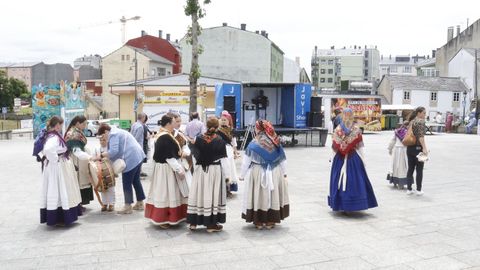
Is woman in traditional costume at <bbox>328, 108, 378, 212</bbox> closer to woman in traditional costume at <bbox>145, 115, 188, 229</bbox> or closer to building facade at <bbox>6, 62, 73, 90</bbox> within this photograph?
woman in traditional costume at <bbox>145, 115, 188, 229</bbox>

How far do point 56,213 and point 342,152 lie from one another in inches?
169

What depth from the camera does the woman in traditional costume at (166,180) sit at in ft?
21.0

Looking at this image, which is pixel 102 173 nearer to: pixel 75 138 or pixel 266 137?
pixel 75 138

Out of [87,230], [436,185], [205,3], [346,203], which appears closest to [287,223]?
[346,203]

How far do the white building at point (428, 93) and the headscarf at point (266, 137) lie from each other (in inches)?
1884

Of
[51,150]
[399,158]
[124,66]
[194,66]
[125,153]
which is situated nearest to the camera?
[51,150]

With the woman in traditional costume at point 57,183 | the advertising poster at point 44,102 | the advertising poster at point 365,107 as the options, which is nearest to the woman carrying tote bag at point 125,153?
the woman in traditional costume at point 57,183

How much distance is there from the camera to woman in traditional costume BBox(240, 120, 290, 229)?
6.46 meters

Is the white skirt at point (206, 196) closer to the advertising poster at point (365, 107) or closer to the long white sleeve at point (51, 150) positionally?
the long white sleeve at point (51, 150)

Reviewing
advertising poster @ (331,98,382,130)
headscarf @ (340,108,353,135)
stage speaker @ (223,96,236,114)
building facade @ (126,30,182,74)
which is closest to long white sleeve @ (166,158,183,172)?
headscarf @ (340,108,353,135)

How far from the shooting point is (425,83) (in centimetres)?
5300

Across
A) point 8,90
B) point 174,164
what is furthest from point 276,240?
point 8,90

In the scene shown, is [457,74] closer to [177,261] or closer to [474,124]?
[474,124]

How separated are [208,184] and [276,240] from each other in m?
1.15
